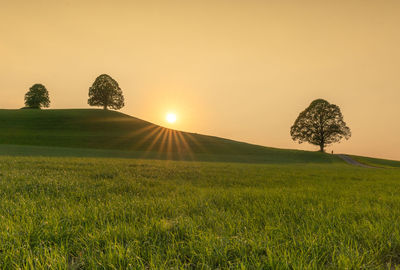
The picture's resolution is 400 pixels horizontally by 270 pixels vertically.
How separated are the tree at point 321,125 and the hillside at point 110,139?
9.62m

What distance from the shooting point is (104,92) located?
75062mm

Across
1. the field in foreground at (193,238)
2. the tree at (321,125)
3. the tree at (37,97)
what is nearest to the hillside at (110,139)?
the tree at (321,125)

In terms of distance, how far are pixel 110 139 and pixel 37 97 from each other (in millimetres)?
67340

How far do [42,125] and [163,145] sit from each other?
33.5 m

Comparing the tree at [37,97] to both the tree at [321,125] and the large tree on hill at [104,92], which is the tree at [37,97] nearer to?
the large tree on hill at [104,92]

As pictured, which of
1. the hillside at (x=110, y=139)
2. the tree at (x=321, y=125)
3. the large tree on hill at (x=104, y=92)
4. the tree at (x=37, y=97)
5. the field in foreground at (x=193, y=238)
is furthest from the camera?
the tree at (x=37, y=97)

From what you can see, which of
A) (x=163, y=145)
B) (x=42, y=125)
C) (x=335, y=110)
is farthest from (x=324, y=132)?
(x=42, y=125)

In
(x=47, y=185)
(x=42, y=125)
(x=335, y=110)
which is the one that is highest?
(x=335, y=110)

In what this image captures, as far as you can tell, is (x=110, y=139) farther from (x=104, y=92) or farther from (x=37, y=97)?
(x=37, y=97)

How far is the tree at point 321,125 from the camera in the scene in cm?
5753

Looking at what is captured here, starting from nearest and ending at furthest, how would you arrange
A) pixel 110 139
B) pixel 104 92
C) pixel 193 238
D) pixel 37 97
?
pixel 193 238 < pixel 110 139 < pixel 104 92 < pixel 37 97

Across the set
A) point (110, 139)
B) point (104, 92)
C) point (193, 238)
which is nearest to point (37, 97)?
point (104, 92)

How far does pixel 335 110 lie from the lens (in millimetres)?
57969

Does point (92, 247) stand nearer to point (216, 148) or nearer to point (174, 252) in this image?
point (174, 252)
